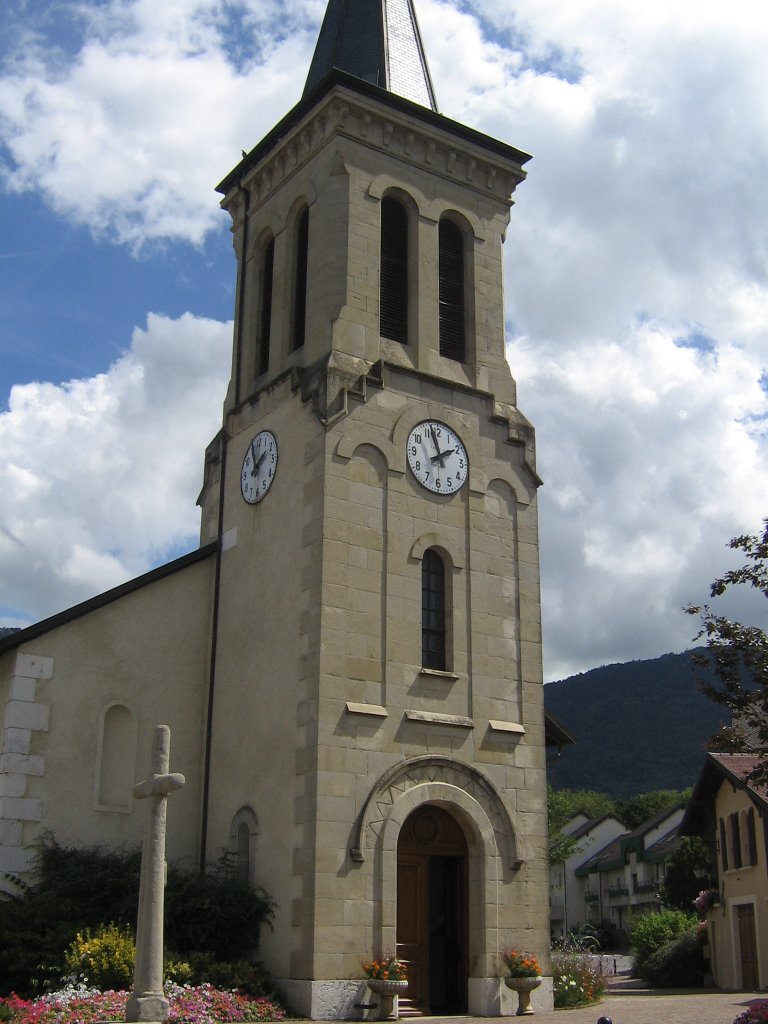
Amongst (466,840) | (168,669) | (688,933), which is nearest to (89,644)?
(168,669)

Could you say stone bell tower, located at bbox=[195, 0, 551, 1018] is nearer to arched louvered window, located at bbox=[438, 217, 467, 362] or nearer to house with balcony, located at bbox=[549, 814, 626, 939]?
arched louvered window, located at bbox=[438, 217, 467, 362]

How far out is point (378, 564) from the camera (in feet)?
68.9

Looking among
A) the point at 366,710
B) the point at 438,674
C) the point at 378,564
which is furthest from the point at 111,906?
the point at 378,564

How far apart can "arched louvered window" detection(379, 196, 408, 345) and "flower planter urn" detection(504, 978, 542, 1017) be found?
12.0 metres

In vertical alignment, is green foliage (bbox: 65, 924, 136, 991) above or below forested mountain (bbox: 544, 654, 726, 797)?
below

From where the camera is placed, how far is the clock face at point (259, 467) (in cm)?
2295

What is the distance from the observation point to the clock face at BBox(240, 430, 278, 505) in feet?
75.3

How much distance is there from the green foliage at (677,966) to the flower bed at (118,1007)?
21520mm

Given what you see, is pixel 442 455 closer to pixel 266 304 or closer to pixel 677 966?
pixel 266 304

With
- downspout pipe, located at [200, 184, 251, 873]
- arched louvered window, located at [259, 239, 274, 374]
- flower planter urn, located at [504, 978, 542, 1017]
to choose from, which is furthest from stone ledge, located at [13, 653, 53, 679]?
flower planter urn, located at [504, 978, 542, 1017]

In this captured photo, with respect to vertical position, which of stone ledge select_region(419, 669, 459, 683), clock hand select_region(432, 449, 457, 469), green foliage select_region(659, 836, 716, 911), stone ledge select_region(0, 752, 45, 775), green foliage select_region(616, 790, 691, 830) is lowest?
green foliage select_region(659, 836, 716, 911)

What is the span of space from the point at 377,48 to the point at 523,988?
19.7 meters

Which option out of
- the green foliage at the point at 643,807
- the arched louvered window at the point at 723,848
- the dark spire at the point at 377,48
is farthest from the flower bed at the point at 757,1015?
the green foliage at the point at 643,807

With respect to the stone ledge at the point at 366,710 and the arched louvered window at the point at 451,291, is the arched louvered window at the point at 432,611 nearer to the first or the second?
the stone ledge at the point at 366,710
